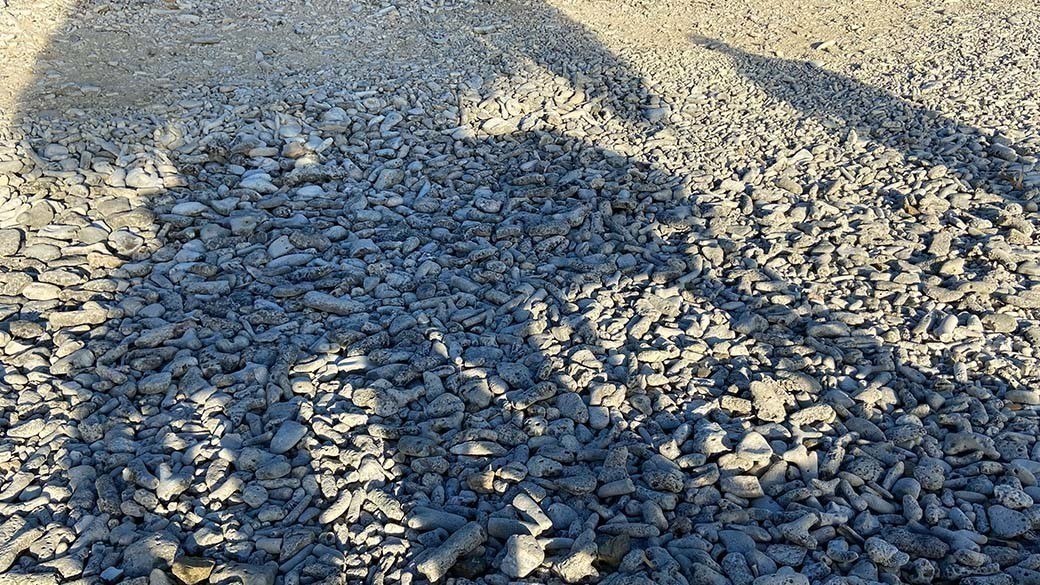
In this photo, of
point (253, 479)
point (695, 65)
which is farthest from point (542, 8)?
point (253, 479)

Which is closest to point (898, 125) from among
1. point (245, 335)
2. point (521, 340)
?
point (521, 340)

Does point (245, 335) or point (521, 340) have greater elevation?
point (521, 340)

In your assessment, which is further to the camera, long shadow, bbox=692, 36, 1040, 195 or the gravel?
long shadow, bbox=692, 36, 1040, 195

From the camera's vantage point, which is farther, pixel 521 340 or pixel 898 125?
pixel 898 125

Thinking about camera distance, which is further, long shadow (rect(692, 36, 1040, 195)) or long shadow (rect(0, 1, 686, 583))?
long shadow (rect(692, 36, 1040, 195))

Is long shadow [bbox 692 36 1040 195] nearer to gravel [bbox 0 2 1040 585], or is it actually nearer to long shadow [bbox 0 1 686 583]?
gravel [bbox 0 2 1040 585]

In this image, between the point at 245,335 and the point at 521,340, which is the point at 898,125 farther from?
the point at 245,335

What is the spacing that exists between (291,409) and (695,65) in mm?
5866

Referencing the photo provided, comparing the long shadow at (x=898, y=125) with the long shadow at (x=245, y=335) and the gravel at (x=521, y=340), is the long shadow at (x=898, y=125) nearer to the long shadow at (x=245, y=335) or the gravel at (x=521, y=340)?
the gravel at (x=521, y=340)

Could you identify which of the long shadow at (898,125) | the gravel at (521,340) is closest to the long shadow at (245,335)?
the gravel at (521,340)

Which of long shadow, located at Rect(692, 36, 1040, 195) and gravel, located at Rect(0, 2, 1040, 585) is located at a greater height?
long shadow, located at Rect(692, 36, 1040, 195)

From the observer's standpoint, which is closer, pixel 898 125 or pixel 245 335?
pixel 245 335

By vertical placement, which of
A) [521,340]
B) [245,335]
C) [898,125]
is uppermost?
[898,125]

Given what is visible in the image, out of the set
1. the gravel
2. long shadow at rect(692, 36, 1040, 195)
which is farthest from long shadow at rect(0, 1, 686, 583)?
long shadow at rect(692, 36, 1040, 195)
